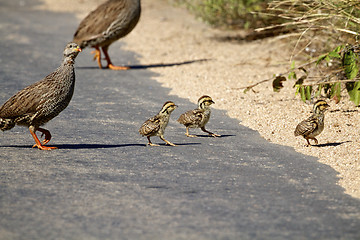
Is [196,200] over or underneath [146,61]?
underneath

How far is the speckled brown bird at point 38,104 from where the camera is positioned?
773 cm

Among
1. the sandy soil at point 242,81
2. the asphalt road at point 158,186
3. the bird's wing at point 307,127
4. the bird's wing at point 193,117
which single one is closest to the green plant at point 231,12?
the sandy soil at point 242,81

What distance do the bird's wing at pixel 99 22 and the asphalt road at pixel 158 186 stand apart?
12.7ft

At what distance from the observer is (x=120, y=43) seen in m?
17.6

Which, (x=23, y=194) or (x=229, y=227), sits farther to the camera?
(x=23, y=194)

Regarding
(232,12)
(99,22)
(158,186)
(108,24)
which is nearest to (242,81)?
(108,24)

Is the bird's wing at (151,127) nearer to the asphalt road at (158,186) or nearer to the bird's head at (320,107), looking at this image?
the asphalt road at (158,186)

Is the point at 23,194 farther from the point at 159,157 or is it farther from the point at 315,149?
the point at 315,149

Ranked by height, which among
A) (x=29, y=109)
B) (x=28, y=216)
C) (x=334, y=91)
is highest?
(x=334, y=91)

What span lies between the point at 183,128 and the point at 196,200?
138 inches

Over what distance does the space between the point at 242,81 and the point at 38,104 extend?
5605mm

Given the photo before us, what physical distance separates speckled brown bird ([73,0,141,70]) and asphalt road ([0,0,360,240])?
3839 mm

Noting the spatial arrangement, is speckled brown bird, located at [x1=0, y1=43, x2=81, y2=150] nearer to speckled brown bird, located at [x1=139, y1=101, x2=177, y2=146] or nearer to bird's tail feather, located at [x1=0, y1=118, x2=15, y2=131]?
bird's tail feather, located at [x1=0, y1=118, x2=15, y2=131]

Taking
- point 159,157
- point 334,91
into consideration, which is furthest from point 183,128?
point 334,91
